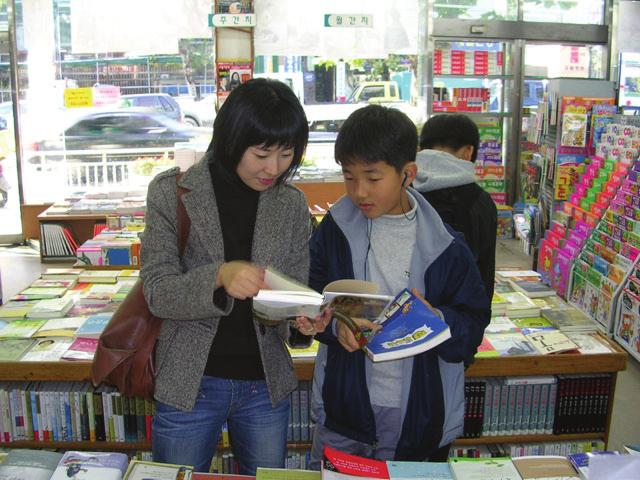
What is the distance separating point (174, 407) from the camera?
1607mm

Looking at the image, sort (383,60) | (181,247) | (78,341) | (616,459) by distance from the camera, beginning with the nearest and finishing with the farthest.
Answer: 1. (616,459)
2. (181,247)
3. (78,341)
4. (383,60)

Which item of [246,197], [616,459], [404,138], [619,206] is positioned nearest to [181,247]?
[246,197]

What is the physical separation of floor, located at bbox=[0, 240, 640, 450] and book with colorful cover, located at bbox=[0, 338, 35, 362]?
108 inches

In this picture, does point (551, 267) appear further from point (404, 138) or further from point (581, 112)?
point (404, 138)

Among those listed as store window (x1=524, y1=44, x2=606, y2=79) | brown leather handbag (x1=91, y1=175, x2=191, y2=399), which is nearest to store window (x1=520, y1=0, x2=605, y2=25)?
store window (x1=524, y1=44, x2=606, y2=79)

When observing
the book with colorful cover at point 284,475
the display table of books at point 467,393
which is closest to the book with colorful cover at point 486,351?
the display table of books at point 467,393

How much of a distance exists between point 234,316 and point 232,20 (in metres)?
5.79

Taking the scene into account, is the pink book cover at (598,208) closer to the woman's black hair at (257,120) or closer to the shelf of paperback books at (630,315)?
the shelf of paperback books at (630,315)

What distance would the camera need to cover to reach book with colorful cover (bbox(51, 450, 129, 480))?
1413mm

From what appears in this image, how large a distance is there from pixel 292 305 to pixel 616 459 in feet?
2.19

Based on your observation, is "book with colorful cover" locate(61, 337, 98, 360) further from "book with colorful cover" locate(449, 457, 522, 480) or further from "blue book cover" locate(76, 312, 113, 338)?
"book with colorful cover" locate(449, 457, 522, 480)

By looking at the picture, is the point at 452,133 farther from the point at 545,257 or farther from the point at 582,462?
the point at 545,257

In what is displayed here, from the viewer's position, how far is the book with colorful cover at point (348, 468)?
141cm

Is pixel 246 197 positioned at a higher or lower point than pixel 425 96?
lower
